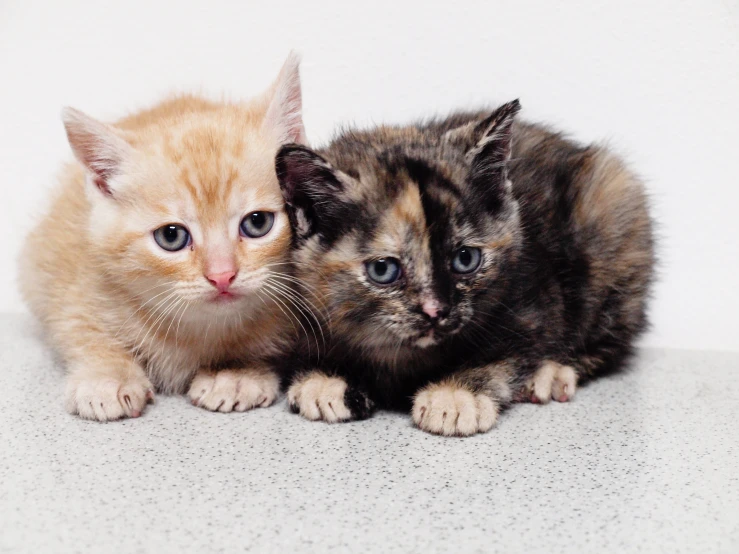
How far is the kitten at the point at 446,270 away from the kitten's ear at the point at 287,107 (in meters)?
0.09

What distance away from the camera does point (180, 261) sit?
1433 millimetres

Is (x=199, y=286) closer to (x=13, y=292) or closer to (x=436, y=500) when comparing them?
(x=436, y=500)

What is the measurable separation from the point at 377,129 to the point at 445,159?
28cm

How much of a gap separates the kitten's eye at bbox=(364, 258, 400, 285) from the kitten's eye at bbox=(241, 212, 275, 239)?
23 cm

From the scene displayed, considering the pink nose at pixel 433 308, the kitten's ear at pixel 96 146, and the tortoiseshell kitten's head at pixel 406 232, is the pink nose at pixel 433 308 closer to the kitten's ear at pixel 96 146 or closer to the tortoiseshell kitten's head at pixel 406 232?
the tortoiseshell kitten's head at pixel 406 232

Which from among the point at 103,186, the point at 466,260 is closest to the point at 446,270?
the point at 466,260

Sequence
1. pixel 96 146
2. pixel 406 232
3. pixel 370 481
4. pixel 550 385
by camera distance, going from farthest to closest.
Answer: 1. pixel 550 385
2. pixel 96 146
3. pixel 406 232
4. pixel 370 481

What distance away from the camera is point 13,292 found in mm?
2486

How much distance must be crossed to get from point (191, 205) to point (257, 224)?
Answer: 5.3 inches

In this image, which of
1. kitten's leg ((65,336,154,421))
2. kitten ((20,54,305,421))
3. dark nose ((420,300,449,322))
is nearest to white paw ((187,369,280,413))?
kitten ((20,54,305,421))

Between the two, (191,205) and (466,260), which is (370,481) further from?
(191,205)

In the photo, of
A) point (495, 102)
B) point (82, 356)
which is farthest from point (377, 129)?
point (82, 356)

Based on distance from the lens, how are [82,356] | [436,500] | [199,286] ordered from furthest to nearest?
[82,356] < [199,286] < [436,500]

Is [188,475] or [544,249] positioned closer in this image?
[188,475]
